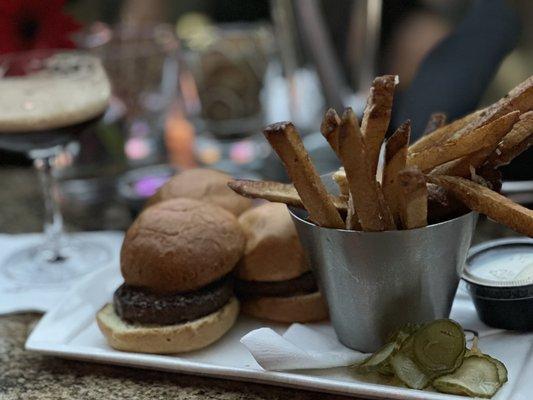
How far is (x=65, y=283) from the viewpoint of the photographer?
1.50 meters

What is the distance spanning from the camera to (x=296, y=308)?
4.06 feet

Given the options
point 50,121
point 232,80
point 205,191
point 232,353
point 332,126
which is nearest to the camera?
point 332,126

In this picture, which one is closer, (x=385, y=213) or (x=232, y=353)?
(x=385, y=213)

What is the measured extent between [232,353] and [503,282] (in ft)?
1.16

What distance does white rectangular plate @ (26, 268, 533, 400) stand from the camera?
1039 millimetres

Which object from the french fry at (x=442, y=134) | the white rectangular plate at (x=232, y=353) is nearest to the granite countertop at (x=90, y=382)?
the white rectangular plate at (x=232, y=353)

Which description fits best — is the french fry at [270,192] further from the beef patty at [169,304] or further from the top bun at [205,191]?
the top bun at [205,191]

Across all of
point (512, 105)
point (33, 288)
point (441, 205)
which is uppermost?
point (512, 105)

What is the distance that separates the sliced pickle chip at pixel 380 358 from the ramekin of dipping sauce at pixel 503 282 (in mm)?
165

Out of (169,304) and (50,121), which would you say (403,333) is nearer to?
(169,304)

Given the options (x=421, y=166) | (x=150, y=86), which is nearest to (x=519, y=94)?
(x=421, y=166)

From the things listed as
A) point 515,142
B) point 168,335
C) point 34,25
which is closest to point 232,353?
point 168,335

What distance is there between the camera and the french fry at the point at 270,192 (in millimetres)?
1098

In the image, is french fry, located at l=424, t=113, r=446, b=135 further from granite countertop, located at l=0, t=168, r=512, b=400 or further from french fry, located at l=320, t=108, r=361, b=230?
granite countertop, located at l=0, t=168, r=512, b=400
